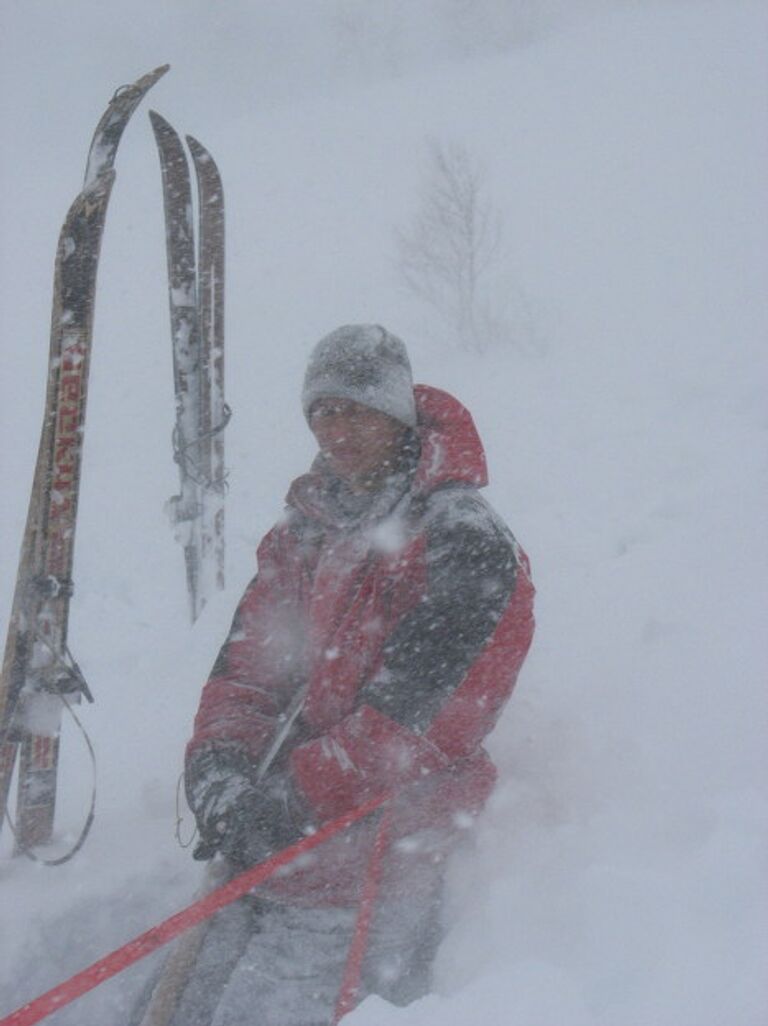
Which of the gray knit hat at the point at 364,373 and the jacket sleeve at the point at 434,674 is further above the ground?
the gray knit hat at the point at 364,373

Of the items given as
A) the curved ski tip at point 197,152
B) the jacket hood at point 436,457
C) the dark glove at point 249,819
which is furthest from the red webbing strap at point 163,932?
the curved ski tip at point 197,152

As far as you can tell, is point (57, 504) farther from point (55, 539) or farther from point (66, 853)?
point (66, 853)

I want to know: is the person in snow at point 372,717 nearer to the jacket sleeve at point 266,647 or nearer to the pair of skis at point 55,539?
the jacket sleeve at point 266,647

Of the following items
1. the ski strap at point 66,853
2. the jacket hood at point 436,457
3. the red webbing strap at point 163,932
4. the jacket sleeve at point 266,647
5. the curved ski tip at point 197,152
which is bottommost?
the ski strap at point 66,853

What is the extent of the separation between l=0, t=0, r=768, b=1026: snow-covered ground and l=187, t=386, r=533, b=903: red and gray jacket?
1.48 feet

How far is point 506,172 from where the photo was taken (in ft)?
90.6

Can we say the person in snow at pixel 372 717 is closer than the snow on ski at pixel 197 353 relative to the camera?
Yes

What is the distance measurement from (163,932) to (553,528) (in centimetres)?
463

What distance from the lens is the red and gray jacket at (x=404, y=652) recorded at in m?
2.36

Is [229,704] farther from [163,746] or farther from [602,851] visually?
[163,746]

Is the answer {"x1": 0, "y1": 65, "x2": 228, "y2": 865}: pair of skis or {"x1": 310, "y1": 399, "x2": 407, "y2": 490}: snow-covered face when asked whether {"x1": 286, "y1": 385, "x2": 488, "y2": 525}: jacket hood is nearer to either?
{"x1": 310, "y1": 399, "x2": 407, "y2": 490}: snow-covered face

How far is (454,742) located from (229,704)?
29.9 inches

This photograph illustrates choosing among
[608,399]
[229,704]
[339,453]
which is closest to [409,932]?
[229,704]

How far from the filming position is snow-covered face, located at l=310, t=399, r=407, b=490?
8.14 ft
